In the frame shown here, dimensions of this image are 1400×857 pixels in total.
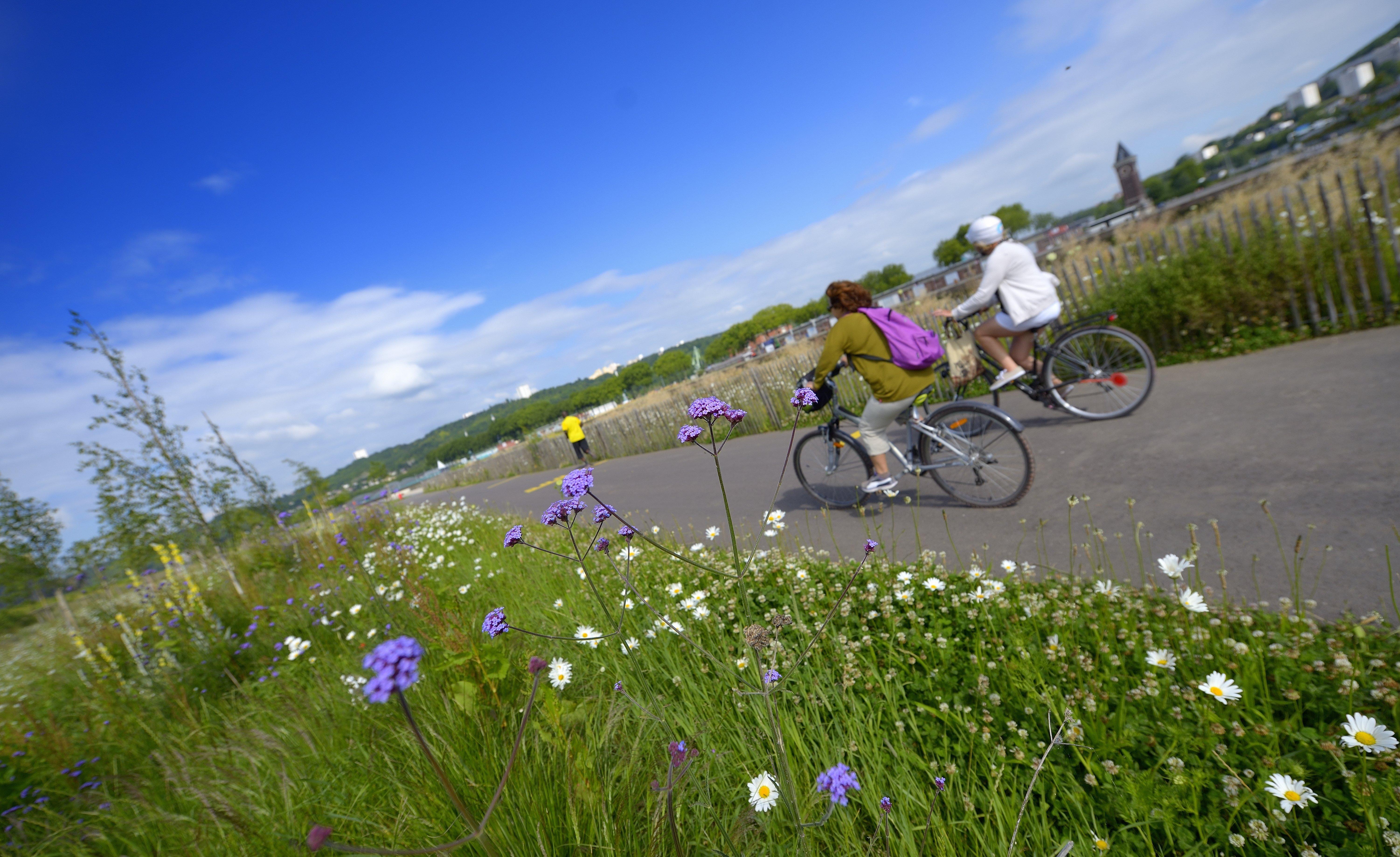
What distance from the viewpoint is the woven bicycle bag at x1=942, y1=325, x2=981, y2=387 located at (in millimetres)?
5473

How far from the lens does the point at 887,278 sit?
317 ft

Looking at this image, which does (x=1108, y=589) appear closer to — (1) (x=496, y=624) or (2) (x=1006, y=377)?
(1) (x=496, y=624)

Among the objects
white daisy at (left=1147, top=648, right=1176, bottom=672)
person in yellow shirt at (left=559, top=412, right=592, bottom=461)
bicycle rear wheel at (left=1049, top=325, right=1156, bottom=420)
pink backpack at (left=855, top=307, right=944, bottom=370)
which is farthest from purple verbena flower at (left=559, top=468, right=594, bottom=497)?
person in yellow shirt at (left=559, top=412, right=592, bottom=461)

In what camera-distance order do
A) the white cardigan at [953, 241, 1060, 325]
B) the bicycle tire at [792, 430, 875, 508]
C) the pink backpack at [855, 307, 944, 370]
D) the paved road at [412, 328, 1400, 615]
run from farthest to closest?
the white cardigan at [953, 241, 1060, 325] < the bicycle tire at [792, 430, 875, 508] < the pink backpack at [855, 307, 944, 370] < the paved road at [412, 328, 1400, 615]

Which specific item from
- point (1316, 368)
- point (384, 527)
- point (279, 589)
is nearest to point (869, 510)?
point (1316, 368)

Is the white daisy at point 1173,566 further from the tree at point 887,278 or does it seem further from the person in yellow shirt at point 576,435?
the tree at point 887,278

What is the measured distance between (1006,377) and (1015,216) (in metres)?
101

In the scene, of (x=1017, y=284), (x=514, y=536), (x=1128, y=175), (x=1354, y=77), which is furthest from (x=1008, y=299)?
(x=1354, y=77)

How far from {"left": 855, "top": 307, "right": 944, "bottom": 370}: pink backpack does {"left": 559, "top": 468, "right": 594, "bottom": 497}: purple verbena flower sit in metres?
3.35

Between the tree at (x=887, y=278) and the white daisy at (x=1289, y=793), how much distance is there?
9687cm

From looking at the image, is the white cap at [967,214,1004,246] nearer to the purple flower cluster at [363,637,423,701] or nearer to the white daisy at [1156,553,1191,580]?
the white daisy at [1156,553,1191,580]

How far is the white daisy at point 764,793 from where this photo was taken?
1.55 metres

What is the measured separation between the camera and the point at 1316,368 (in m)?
4.89

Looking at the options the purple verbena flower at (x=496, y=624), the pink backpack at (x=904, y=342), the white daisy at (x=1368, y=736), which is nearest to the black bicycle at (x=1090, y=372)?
the pink backpack at (x=904, y=342)
